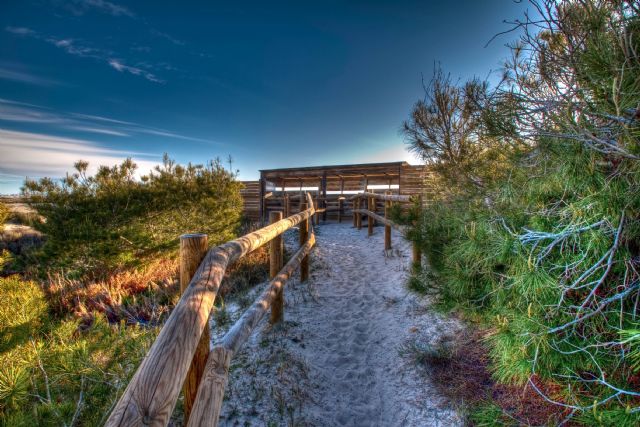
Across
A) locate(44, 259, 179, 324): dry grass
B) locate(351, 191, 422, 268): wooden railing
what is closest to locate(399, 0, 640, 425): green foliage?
locate(351, 191, 422, 268): wooden railing

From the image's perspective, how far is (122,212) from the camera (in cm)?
597

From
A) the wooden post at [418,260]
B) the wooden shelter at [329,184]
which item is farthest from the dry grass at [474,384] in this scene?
the wooden shelter at [329,184]

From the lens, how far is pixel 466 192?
111 inches

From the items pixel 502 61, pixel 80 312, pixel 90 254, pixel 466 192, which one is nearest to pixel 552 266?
pixel 466 192

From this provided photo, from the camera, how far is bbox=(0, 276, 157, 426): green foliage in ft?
4.16

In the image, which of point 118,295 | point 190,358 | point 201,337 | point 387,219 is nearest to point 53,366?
point 201,337

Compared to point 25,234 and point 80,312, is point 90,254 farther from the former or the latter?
point 25,234

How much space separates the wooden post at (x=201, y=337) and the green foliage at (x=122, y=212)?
19.4 feet

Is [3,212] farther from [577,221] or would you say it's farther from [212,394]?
[577,221]

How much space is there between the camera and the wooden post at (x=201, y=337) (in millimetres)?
1299

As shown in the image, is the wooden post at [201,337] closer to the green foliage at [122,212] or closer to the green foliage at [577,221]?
the green foliage at [577,221]

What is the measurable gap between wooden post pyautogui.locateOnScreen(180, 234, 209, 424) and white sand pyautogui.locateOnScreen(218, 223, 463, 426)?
103 centimetres

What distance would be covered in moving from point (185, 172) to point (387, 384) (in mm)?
7316

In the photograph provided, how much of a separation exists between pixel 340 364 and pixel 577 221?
2.57 meters
